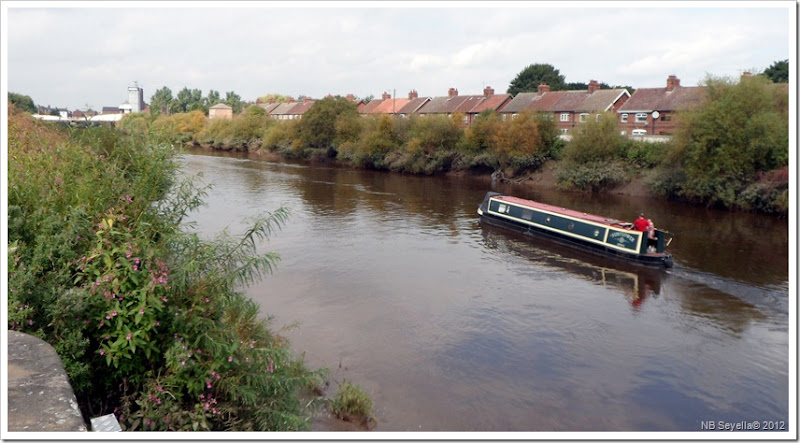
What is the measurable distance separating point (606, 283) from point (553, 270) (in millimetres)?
1724

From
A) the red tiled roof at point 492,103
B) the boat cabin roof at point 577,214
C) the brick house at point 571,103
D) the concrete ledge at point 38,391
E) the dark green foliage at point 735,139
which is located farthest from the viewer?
the red tiled roof at point 492,103

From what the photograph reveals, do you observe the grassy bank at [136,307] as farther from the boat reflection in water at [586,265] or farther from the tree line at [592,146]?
the boat reflection in water at [586,265]

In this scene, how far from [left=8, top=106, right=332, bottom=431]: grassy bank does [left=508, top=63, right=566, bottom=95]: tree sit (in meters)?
62.3

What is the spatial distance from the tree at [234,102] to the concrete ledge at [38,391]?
105 m

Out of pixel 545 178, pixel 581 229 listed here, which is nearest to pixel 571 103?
pixel 545 178

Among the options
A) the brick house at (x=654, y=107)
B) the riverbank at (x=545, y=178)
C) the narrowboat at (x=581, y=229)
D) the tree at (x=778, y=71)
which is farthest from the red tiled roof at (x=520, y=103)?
the narrowboat at (x=581, y=229)

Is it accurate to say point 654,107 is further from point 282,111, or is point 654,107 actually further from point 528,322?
point 282,111

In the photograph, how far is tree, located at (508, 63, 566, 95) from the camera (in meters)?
65.9

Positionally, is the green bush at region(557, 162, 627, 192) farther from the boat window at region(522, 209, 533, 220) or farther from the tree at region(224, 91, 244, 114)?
the tree at region(224, 91, 244, 114)

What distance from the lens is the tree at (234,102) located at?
361 ft

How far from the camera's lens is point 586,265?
62.1 ft

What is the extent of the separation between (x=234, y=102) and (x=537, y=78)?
68.0m

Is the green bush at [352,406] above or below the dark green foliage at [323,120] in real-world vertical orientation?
below

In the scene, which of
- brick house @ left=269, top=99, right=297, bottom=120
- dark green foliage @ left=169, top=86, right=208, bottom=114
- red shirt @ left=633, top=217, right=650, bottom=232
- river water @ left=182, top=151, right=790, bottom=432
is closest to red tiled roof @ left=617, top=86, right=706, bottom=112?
river water @ left=182, top=151, right=790, bottom=432
